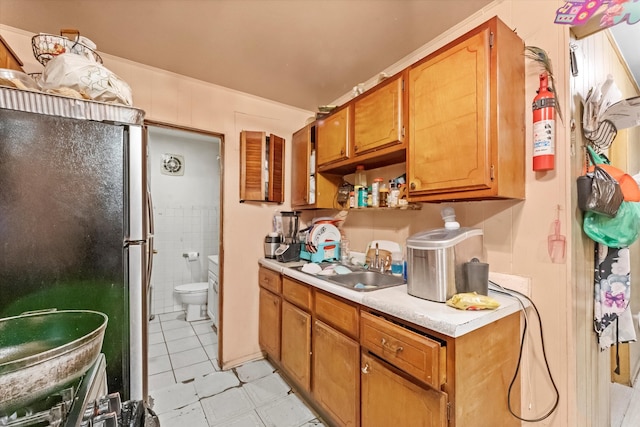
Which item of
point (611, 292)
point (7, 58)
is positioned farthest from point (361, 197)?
point (7, 58)

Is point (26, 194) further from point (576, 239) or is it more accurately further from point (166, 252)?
point (166, 252)

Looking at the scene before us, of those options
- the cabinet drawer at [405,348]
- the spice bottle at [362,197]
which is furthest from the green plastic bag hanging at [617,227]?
the spice bottle at [362,197]

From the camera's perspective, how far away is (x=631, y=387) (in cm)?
194

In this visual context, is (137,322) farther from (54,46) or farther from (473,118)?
(473,118)

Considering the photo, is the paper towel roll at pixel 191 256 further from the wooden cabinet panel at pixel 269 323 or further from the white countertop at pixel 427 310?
the white countertop at pixel 427 310

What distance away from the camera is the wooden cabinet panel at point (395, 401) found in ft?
3.28

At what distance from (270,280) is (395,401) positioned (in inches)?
53.2

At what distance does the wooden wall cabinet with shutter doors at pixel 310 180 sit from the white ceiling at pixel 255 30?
1.72ft

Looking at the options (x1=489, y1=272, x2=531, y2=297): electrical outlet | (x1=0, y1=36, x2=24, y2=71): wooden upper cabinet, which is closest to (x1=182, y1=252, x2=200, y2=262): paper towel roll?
(x1=0, y1=36, x2=24, y2=71): wooden upper cabinet

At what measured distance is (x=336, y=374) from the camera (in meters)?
1.49

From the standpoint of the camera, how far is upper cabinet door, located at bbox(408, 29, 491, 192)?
1.15 m

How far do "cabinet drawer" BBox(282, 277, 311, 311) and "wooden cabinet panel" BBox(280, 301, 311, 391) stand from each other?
1.9 inches

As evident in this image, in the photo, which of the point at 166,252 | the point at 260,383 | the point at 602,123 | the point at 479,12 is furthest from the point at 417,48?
the point at 166,252

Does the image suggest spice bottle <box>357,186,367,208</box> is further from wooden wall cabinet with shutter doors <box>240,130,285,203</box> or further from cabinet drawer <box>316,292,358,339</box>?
wooden wall cabinet with shutter doors <box>240,130,285,203</box>
